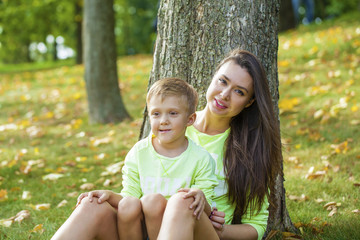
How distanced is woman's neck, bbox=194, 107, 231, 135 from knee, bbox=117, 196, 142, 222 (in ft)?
2.44

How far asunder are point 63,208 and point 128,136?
2.16 m

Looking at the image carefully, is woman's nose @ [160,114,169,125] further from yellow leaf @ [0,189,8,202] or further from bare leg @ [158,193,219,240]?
yellow leaf @ [0,189,8,202]

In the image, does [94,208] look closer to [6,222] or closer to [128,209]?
[128,209]

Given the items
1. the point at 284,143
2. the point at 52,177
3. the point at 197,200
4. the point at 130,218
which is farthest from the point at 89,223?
the point at 52,177

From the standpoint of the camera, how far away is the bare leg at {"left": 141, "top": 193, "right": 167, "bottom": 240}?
2.17 meters

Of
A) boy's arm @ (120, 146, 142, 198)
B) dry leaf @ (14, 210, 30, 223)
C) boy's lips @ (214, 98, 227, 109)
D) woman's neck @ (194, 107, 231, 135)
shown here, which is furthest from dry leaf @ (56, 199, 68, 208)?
boy's lips @ (214, 98, 227, 109)

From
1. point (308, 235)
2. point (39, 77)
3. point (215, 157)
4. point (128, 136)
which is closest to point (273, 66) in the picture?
point (215, 157)

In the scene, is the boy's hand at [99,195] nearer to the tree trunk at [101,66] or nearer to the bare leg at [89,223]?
the bare leg at [89,223]

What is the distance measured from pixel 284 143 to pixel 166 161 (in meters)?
1.26

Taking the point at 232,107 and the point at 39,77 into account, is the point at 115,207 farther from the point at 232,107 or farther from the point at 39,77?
the point at 39,77

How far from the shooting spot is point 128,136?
561 cm

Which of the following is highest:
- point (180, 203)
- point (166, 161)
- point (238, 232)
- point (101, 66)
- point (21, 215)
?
point (166, 161)

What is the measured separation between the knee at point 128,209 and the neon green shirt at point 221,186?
22.0 inches

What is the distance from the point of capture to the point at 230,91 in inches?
98.7
